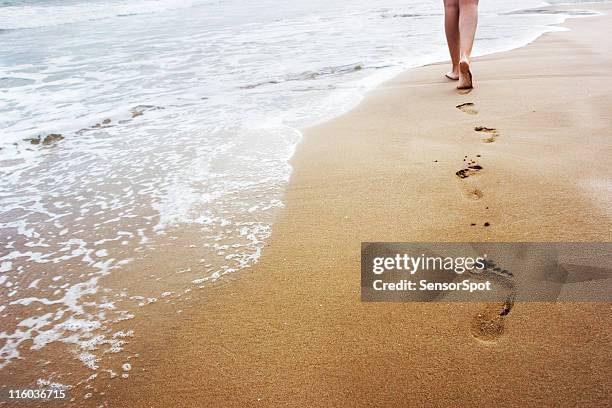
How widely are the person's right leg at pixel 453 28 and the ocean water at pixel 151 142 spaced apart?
73 cm

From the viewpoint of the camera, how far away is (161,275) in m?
1.61

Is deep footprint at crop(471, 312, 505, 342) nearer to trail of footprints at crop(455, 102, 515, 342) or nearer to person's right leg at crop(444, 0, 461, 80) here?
trail of footprints at crop(455, 102, 515, 342)

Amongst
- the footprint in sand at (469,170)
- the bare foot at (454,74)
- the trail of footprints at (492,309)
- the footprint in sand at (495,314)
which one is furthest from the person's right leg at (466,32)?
the footprint in sand at (495,314)

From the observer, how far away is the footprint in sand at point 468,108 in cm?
296

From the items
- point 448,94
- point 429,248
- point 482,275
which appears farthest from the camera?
point 448,94

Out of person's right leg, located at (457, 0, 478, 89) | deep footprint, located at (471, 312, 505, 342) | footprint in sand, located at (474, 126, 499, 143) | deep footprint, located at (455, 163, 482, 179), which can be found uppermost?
person's right leg, located at (457, 0, 478, 89)

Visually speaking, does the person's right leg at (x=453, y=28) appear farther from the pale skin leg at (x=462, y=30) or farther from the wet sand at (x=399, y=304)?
the wet sand at (x=399, y=304)

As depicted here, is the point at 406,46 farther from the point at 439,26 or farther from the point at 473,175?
the point at 473,175

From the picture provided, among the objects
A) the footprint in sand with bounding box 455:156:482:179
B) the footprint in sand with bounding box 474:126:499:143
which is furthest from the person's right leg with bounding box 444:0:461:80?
the footprint in sand with bounding box 455:156:482:179

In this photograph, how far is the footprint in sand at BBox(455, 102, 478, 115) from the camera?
9.72 feet

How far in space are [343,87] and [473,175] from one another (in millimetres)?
2268

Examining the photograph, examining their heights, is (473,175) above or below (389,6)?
below

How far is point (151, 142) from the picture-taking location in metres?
3.04

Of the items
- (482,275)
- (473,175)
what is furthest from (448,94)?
(482,275)
